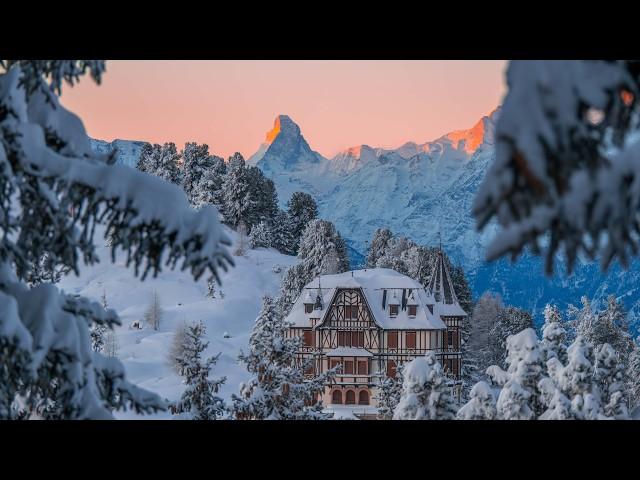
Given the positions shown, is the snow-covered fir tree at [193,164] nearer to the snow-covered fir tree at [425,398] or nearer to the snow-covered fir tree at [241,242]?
the snow-covered fir tree at [241,242]

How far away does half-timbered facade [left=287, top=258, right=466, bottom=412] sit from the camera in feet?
88.5

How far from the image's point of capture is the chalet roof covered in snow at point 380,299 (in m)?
27.6

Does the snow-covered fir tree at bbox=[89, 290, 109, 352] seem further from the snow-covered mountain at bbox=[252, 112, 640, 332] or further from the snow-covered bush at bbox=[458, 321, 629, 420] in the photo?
the snow-covered mountain at bbox=[252, 112, 640, 332]

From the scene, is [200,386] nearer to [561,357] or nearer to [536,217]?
[561,357]

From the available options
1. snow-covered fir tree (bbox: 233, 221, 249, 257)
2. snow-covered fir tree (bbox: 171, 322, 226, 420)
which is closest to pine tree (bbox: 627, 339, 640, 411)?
snow-covered fir tree (bbox: 171, 322, 226, 420)

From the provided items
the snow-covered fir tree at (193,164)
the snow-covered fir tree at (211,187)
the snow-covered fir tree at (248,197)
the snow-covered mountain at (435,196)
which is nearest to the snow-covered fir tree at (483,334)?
the snow-covered mountain at (435,196)

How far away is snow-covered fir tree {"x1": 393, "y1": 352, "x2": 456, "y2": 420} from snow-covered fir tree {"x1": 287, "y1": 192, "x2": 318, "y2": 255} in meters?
22.2

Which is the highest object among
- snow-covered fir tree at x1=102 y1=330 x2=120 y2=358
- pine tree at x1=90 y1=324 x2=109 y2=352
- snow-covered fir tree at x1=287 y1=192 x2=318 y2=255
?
snow-covered fir tree at x1=287 y1=192 x2=318 y2=255

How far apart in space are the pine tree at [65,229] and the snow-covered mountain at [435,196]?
50.4ft

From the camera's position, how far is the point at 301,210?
1314 inches

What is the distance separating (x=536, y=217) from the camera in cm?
203

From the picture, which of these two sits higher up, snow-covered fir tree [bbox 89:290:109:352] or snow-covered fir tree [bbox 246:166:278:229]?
snow-covered fir tree [bbox 246:166:278:229]

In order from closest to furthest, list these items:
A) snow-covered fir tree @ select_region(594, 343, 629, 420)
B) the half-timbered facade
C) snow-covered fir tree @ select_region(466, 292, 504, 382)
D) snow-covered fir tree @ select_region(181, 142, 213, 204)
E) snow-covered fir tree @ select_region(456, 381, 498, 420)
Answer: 1. snow-covered fir tree @ select_region(456, 381, 498, 420)
2. snow-covered fir tree @ select_region(594, 343, 629, 420)
3. the half-timbered facade
4. snow-covered fir tree @ select_region(466, 292, 504, 382)
5. snow-covered fir tree @ select_region(181, 142, 213, 204)
